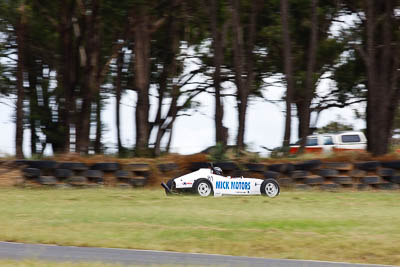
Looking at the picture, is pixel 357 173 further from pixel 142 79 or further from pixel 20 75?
pixel 20 75

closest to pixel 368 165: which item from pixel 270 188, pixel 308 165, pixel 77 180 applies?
pixel 308 165

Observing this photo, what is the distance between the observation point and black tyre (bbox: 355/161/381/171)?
18.8 m

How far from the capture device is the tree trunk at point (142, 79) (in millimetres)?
23953

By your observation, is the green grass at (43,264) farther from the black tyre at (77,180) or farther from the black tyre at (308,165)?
the black tyre at (308,165)

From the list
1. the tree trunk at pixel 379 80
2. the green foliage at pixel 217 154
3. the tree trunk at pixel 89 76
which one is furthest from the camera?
the tree trunk at pixel 89 76

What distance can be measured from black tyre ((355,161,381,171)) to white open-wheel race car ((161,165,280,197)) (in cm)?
343

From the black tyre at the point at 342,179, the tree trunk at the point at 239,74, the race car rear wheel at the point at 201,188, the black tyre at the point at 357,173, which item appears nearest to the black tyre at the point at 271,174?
the black tyre at the point at 342,179

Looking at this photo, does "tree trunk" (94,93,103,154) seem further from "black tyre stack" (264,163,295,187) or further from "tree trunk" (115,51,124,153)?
"black tyre stack" (264,163,295,187)

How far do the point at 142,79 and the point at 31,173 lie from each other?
21.9ft

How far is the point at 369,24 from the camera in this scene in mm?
21781

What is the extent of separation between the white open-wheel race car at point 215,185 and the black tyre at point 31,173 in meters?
4.25

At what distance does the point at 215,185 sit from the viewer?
16.4 m

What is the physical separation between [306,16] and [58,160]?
45.3 ft

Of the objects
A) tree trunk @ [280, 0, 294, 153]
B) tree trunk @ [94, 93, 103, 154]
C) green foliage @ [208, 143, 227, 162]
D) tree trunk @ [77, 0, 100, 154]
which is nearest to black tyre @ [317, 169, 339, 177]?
green foliage @ [208, 143, 227, 162]
